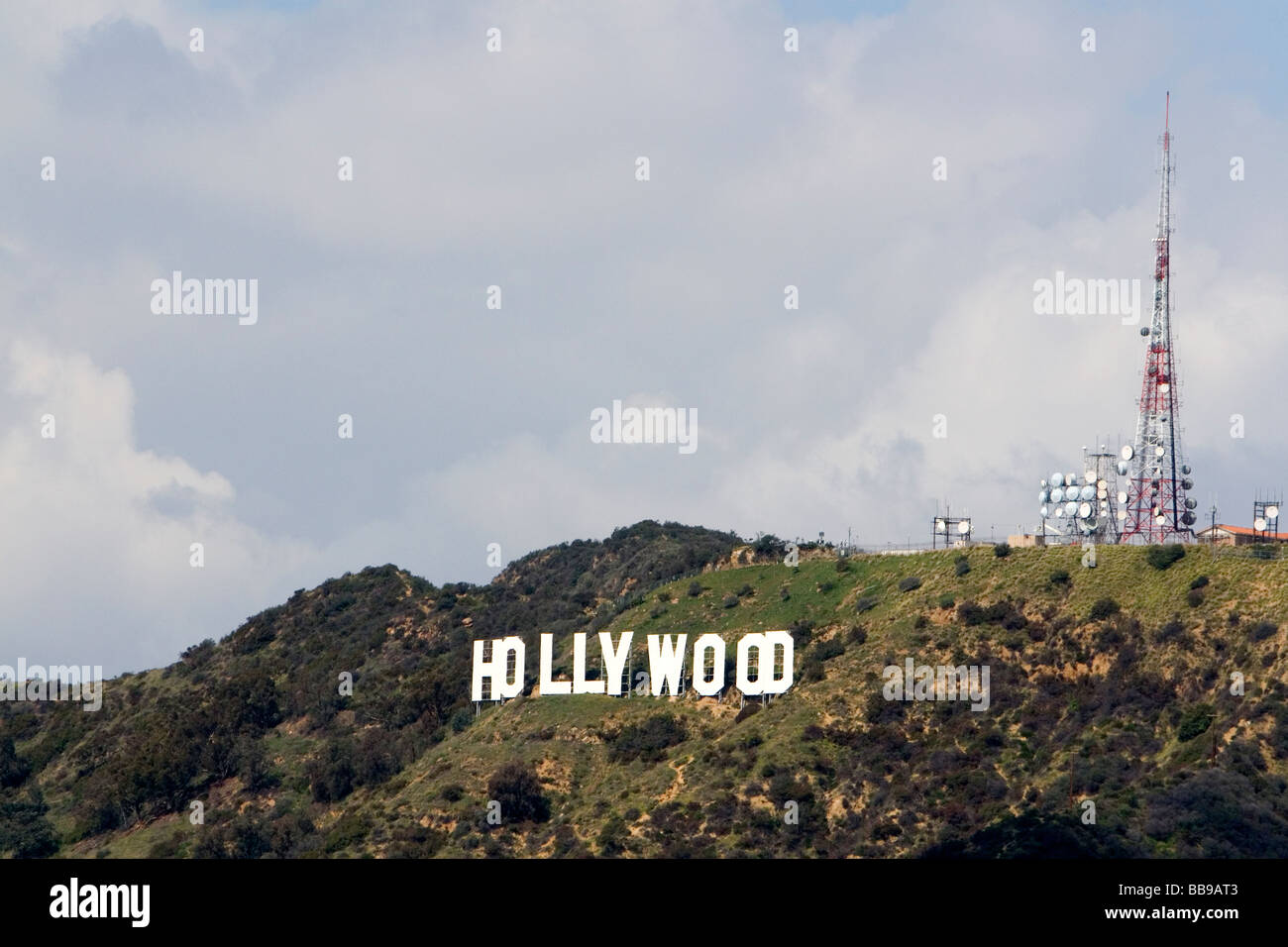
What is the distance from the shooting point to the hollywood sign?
360 feet

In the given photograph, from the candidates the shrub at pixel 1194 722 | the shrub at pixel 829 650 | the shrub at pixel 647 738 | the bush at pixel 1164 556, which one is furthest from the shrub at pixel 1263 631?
the shrub at pixel 647 738

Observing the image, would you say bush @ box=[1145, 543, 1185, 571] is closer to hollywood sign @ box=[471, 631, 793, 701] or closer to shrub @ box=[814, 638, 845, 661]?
shrub @ box=[814, 638, 845, 661]

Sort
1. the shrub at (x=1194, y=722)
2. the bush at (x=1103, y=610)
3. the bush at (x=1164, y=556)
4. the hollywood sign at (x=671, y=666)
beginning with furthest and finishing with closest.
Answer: the hollywood sign at (x=671, y=666) → the bush at (x=1164, y=556) → the bush at (x=1103, y=610) → the shrub at (x=1194, y=722)

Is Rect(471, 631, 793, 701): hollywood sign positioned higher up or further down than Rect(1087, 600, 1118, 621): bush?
further down

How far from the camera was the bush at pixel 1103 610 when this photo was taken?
10506cm

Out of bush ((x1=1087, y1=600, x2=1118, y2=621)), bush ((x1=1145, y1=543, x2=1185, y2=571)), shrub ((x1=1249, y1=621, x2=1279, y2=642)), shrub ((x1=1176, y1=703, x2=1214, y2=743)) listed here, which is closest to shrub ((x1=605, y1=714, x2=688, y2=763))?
bush ((x1=1087, y1=600, x2=1118, y2=621))

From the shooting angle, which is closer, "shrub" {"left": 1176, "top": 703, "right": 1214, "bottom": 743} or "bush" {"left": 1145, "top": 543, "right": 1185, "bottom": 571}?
"shrub" {"left": 1176, "top": 703, "right": 1214, "bottom": 743}

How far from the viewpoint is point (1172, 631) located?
101 m

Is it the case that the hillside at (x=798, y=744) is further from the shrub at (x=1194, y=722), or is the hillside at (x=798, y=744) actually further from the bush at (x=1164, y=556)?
the bush at (x=1164, y=556)

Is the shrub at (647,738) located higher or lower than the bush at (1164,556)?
lower

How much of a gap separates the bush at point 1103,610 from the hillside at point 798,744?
0.58 feet

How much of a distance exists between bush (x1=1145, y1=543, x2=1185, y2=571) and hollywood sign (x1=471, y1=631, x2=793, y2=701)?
77.7 feet
